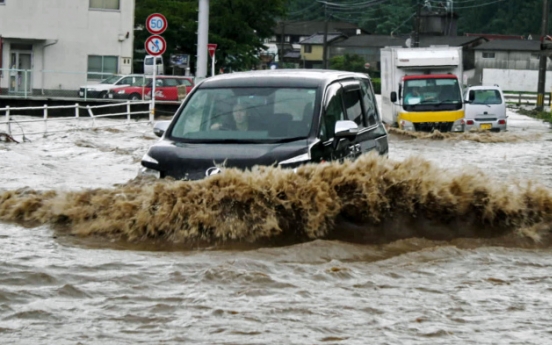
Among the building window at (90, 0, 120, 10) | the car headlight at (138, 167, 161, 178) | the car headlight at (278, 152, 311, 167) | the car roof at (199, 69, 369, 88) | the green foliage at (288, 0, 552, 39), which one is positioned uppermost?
the green foliage at (288, 0, 552, 39)

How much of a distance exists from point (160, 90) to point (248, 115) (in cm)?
3217

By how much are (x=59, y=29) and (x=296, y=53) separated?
84.7m

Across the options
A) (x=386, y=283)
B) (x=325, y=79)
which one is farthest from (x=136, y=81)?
(x=386, y=283)

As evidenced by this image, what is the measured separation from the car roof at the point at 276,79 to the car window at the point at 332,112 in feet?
0.37

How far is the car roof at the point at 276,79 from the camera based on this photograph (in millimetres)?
9555

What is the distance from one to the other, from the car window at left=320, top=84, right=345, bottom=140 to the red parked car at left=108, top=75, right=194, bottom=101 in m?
30.5

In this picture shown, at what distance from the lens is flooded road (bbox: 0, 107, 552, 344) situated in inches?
227

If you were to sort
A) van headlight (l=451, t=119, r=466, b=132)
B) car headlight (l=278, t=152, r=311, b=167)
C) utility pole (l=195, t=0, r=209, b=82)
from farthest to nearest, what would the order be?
utility pole (l=195, t=0, r=209, b=82) → van headlight (l=451, t=119, r=466, b=132) → car headlight (l=278, t=152, r=311, b=167)

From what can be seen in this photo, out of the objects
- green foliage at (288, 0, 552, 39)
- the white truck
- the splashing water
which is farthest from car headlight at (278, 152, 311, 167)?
green foliage at (288, 0, 552, 39)

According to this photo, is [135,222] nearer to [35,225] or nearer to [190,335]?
[35,225]

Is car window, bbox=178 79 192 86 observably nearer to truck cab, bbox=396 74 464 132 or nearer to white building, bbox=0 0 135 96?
white building, bbox=0 0 135 96

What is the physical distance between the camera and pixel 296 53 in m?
130

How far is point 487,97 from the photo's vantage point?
3291 cm

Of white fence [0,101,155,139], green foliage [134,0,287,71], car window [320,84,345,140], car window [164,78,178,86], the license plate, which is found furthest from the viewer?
green foliage [134,0,287,71]
